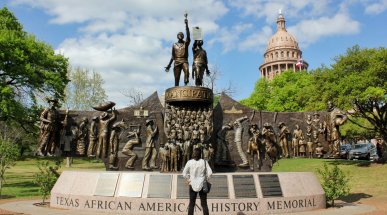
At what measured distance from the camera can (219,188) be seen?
1135 centimetres

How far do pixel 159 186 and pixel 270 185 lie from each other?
3594mm

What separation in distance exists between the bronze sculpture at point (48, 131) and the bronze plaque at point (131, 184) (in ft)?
14.1

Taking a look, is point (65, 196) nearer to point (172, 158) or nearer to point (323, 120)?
point (172, 158)

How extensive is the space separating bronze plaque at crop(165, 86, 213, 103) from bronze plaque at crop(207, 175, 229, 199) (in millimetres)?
3688

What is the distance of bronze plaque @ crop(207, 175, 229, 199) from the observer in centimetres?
1103

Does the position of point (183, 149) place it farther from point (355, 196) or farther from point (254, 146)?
point (355, 196)

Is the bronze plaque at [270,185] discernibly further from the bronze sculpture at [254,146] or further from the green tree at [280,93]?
the green tree at [280,93]

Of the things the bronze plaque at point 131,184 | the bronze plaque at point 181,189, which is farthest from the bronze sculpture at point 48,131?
the bronze plaque at point 181,189

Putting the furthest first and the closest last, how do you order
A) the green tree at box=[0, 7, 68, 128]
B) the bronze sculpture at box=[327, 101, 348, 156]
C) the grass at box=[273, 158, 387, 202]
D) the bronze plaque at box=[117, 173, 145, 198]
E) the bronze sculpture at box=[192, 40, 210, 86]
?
the green tree at box=[0, 7, 68, 128], the grass at box=[273, 158, 387, 202], the bronze sculpture at box=[192, 40, 210, 86], the bronze sculpture at box=[327, 101, 348, 156], the bronze plaque at box=[117, 173, 145, 198]

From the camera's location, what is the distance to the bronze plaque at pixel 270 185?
11.4m

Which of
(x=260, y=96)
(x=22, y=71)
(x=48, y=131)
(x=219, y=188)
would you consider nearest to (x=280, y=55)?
(x=260, y=96)

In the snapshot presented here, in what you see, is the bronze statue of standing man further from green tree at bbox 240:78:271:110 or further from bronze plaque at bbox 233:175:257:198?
green tree at bbox 240:78:271:110

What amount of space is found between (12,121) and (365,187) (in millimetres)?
23388

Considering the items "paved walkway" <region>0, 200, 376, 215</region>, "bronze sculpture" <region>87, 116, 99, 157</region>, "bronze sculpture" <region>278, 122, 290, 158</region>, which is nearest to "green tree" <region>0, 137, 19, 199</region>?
"paved walkway" <region>0, 200, 376, 215</region>
